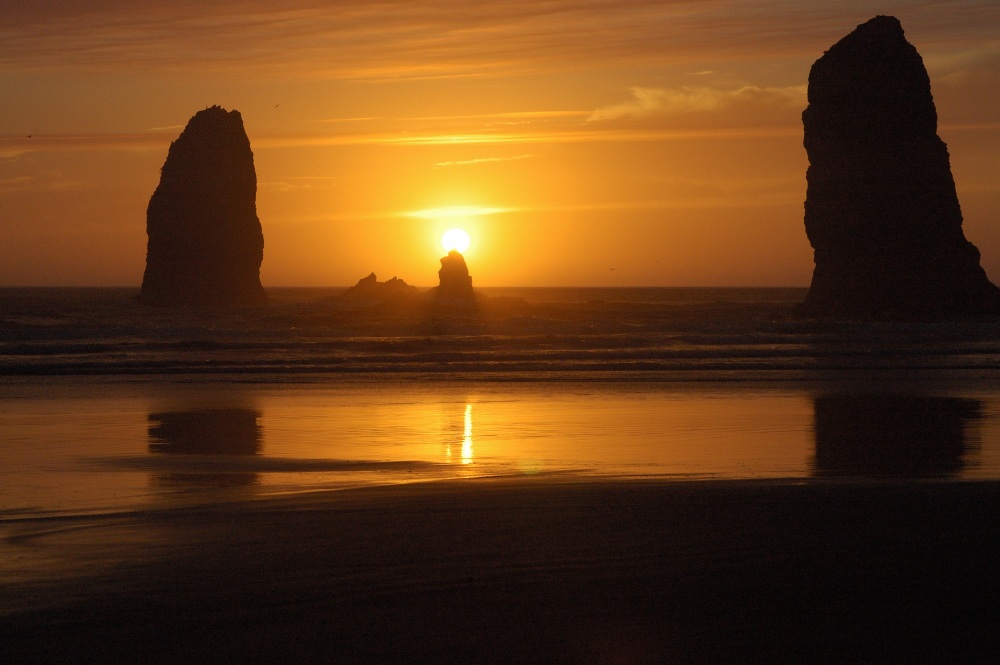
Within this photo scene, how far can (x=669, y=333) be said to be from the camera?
45.2 metres

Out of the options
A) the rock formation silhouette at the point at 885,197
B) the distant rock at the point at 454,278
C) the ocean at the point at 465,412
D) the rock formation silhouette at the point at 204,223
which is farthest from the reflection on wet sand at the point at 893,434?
the rock formation silhouette at the point at 204,223

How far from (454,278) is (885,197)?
31.8 meters

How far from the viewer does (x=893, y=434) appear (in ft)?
49.6

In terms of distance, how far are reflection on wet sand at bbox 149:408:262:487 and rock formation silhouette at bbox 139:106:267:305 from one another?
79386 mm

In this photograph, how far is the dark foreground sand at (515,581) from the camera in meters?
5.74

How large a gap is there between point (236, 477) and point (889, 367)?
2316 centimetres

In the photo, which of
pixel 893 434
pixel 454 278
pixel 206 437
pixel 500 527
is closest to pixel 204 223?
pixel 454 278

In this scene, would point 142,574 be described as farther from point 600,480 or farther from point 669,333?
point 669,333

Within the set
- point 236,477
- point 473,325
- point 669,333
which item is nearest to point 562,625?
point 236,477

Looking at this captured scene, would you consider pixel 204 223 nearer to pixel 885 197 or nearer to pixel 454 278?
pixel 454 278

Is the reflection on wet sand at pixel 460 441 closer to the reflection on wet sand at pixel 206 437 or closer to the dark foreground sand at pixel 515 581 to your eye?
the reflection on wet sand at pixel 206 437

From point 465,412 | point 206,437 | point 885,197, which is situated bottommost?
point 206,437

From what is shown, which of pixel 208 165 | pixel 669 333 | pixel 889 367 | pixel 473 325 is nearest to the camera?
pixel 889 367

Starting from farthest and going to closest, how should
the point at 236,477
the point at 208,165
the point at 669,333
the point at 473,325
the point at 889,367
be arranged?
1. the point at 208,165
2. the point at 473,325
3. the point at 669,333
4. the point at 889,367
5. the point at 236,477
